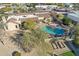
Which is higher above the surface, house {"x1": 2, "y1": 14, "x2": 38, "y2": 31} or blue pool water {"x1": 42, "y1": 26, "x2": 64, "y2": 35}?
house {"x1": 2, "y1": 14, "x2": 38, "y2": 31}

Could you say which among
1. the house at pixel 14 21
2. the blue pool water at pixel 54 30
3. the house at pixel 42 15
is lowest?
the blue pool water at pixel 54 30

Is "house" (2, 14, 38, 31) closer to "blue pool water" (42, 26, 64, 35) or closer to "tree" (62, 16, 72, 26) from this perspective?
"blue pool water" (42, 26, 64, 35)

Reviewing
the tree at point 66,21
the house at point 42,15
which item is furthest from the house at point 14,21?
the tree at point 66,21

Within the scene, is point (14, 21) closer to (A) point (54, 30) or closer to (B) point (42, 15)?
(B) point (42, 15)

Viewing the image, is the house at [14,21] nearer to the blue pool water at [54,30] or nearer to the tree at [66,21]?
the blue pool water at [54,30]

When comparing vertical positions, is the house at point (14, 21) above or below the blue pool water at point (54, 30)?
above

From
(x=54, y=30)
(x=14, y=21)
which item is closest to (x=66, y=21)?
(x=54, y=30)

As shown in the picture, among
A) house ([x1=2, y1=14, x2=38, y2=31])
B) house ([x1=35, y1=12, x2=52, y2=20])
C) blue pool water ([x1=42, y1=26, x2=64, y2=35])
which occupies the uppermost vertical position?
→ house ([x1=35, y1=12, x2=52, y2=20])

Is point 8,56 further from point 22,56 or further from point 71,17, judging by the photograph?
point 71,17

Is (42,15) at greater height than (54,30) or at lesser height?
greater

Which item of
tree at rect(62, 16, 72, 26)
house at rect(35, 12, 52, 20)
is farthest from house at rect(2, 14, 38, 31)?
tree at rect(62, 16, 72, 26)
